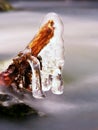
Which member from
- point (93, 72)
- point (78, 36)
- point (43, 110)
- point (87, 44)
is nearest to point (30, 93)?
point (43, 110)

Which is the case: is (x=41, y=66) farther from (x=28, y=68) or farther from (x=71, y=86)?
(x=71, y=86)

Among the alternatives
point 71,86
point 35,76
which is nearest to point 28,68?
point 35,76

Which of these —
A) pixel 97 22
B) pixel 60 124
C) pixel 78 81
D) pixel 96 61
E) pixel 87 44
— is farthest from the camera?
pixel 97 22

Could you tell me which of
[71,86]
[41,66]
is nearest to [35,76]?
[41,66]

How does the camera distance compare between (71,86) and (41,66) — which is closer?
(41,66)

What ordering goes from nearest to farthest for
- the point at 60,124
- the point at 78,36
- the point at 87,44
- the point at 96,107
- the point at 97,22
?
1. the point at 60,124
2. the point at 96,107
3. the point at 87,44
4. the point at 78,36
5. the point at 97,22

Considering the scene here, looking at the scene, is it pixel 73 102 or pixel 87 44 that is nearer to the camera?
pixel 73 102

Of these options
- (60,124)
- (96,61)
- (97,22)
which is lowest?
(60,124)

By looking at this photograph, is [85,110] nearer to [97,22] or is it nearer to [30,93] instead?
[30,93]
